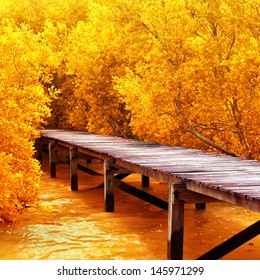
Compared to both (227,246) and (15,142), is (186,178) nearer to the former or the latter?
(227,246)

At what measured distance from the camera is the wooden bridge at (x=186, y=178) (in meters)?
7.95

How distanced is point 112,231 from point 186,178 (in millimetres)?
3612

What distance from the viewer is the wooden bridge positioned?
7945mm

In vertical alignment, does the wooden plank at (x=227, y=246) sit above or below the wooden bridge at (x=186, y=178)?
below

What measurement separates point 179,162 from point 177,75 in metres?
4.95

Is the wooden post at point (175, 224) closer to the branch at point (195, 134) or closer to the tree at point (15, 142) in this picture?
the tree at point (15, 142)

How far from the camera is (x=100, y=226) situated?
12.2 metres

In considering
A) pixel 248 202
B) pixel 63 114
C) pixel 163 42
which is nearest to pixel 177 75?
pixel 163 42

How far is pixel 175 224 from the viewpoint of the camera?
891 cm

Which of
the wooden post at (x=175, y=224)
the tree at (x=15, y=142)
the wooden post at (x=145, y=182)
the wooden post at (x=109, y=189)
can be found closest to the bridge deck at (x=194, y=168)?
the wooden post at (x=175, y=224)

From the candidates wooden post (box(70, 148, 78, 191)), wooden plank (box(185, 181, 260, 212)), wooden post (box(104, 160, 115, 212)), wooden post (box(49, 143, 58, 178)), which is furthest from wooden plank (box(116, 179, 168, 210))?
wooden post (box(49, 143, 58, 178))

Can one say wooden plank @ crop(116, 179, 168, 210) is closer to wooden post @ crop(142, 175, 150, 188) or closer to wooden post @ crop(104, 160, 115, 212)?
wooden post @ crop(104, 160, 115, 212)

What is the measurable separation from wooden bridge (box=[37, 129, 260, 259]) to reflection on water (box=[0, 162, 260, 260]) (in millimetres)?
767

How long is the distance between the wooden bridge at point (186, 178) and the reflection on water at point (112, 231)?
2.52ft
